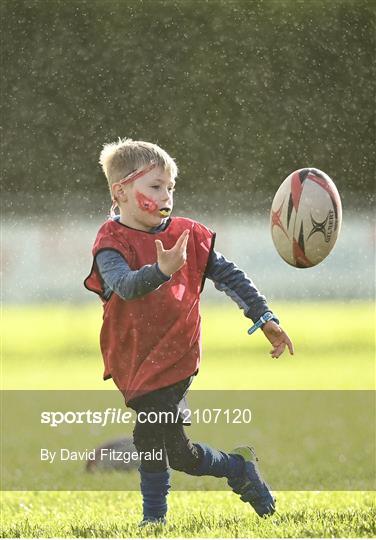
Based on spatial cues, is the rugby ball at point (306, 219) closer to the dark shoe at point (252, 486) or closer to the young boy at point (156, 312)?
the young boy at point (156, 312)

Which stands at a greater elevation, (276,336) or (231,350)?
(231,350)

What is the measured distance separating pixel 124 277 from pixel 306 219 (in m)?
0.91

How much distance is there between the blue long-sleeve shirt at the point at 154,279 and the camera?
11.6 feet

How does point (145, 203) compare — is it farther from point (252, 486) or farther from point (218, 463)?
point (252, 486)

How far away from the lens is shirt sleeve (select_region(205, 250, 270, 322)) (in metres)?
3.94

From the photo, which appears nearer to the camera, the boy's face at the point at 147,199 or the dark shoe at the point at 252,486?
the boy's face at the point at 147,199

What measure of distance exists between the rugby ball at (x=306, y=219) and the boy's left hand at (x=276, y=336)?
38 centimetres

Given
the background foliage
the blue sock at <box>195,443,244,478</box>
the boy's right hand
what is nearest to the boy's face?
the boy's right hand

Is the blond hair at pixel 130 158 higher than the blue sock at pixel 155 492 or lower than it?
higher

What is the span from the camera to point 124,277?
3.63m

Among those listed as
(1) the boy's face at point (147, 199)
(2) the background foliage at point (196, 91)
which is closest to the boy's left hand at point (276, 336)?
(1) the boy's face at point (147, 199)

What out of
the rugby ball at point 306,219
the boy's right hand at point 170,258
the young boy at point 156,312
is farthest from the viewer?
the rugby ball at point 306,219

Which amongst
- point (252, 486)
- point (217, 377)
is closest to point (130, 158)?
point (252, 486)

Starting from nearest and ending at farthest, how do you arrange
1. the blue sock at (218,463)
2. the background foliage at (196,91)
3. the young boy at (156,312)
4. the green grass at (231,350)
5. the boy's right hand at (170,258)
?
the boy's right hand at (170,258) < the young boy at (156,312) < the blue sock at (218,463) < the background foliage at (196,91) < the green grass at (231,350)
